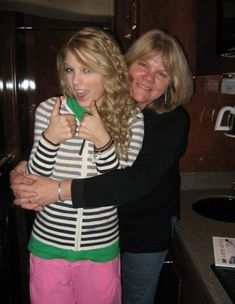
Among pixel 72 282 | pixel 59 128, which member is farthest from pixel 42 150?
pixel 72 282

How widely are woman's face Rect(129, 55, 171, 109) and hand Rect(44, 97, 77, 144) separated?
38 centimetres

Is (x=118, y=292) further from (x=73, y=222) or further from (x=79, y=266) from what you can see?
(x=73, y=222)

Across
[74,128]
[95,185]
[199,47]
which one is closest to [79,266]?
[95,185]

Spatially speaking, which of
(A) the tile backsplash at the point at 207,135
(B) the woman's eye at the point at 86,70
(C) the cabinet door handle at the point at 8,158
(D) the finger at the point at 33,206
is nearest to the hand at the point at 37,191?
(D) the finger at the point at 33,206

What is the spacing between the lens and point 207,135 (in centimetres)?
191

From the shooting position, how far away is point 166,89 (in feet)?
4.28

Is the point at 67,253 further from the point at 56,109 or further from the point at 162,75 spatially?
the point at 162,75

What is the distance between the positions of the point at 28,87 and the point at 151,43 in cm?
131

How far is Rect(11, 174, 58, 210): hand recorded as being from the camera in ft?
3.13

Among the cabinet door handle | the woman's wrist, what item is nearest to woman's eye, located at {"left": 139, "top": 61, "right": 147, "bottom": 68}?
the woman's wrist

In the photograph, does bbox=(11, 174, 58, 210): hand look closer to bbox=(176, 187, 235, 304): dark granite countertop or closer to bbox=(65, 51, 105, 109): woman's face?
bbox=(65, 51, 105, 109): woman's face

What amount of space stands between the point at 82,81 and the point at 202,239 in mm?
789

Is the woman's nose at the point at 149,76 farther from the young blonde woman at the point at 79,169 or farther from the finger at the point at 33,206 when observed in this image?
the finger at the point at 33,206

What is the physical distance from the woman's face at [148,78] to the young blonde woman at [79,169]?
0.20 m
